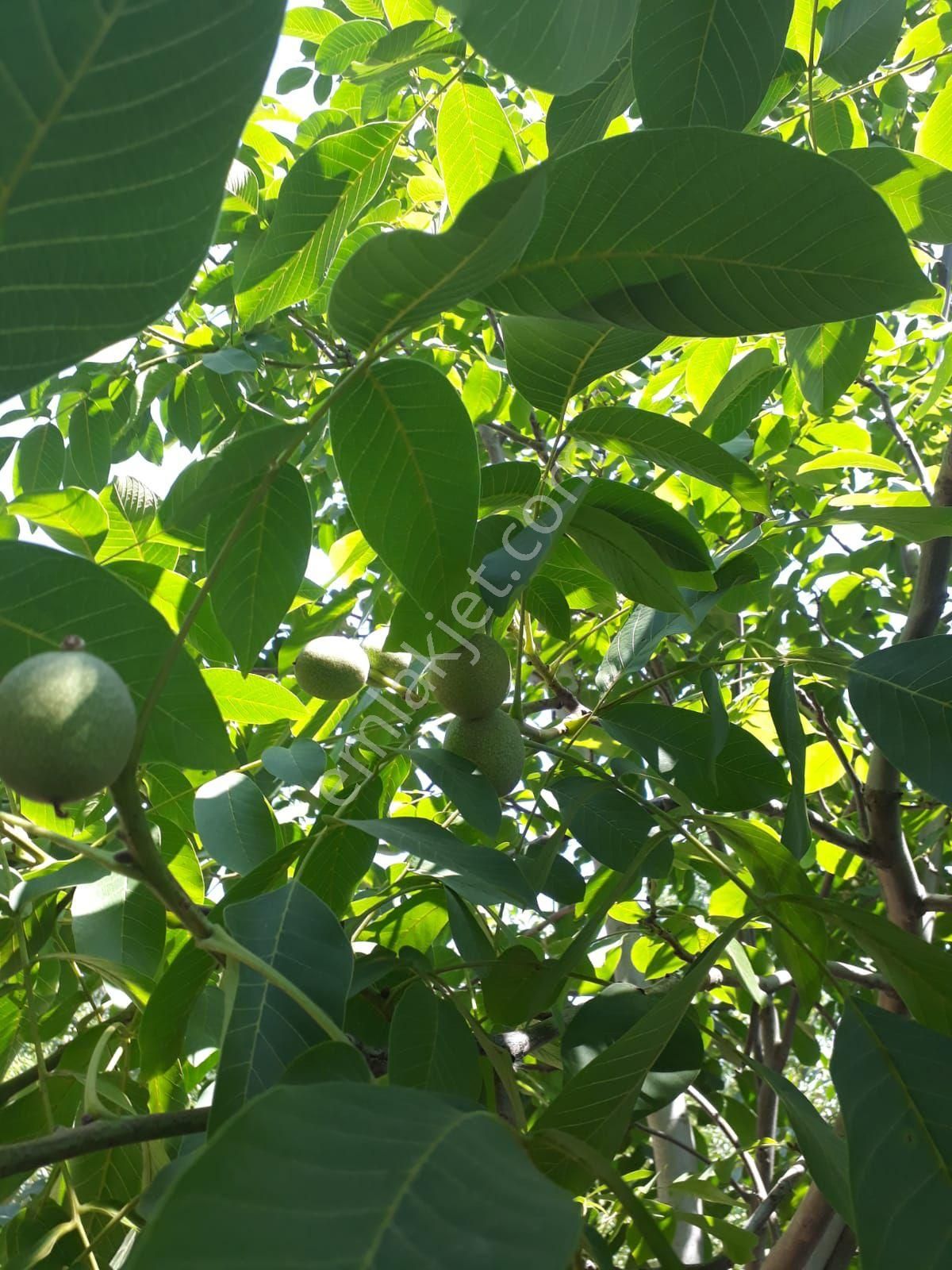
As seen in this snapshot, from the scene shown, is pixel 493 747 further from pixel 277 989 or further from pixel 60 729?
pixel 60 729

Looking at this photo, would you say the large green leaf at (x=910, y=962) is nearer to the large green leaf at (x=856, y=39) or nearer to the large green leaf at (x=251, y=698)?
the large green leaf at (x=251, y=698)

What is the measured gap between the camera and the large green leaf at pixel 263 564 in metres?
0.89

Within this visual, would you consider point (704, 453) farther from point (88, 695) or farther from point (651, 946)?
point (651, 946)

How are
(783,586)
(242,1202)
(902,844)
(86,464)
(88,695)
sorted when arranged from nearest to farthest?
(242,1202) < (88,695) < (902,844) < (86,464) < (783,586)

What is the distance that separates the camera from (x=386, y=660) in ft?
4.45

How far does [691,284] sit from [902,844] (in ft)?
3.42

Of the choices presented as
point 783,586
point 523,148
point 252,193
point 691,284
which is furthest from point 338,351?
point 691,284

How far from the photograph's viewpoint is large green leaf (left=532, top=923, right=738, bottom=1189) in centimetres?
75

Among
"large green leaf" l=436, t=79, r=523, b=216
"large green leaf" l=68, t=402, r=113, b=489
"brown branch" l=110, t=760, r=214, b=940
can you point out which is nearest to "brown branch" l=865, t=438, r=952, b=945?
"large green leaf" l=436, t=79, r=523, b=216

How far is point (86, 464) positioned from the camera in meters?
1.91

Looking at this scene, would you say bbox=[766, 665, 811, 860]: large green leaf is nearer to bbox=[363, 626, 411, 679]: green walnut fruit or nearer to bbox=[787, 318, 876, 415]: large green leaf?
bbox=[787, 318, 876, 415]: large green leaf

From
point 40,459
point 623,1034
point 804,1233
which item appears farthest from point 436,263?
point 40,459

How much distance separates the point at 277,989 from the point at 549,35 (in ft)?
2.17

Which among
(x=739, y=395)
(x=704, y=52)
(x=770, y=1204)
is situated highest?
(x=704, y=52)
